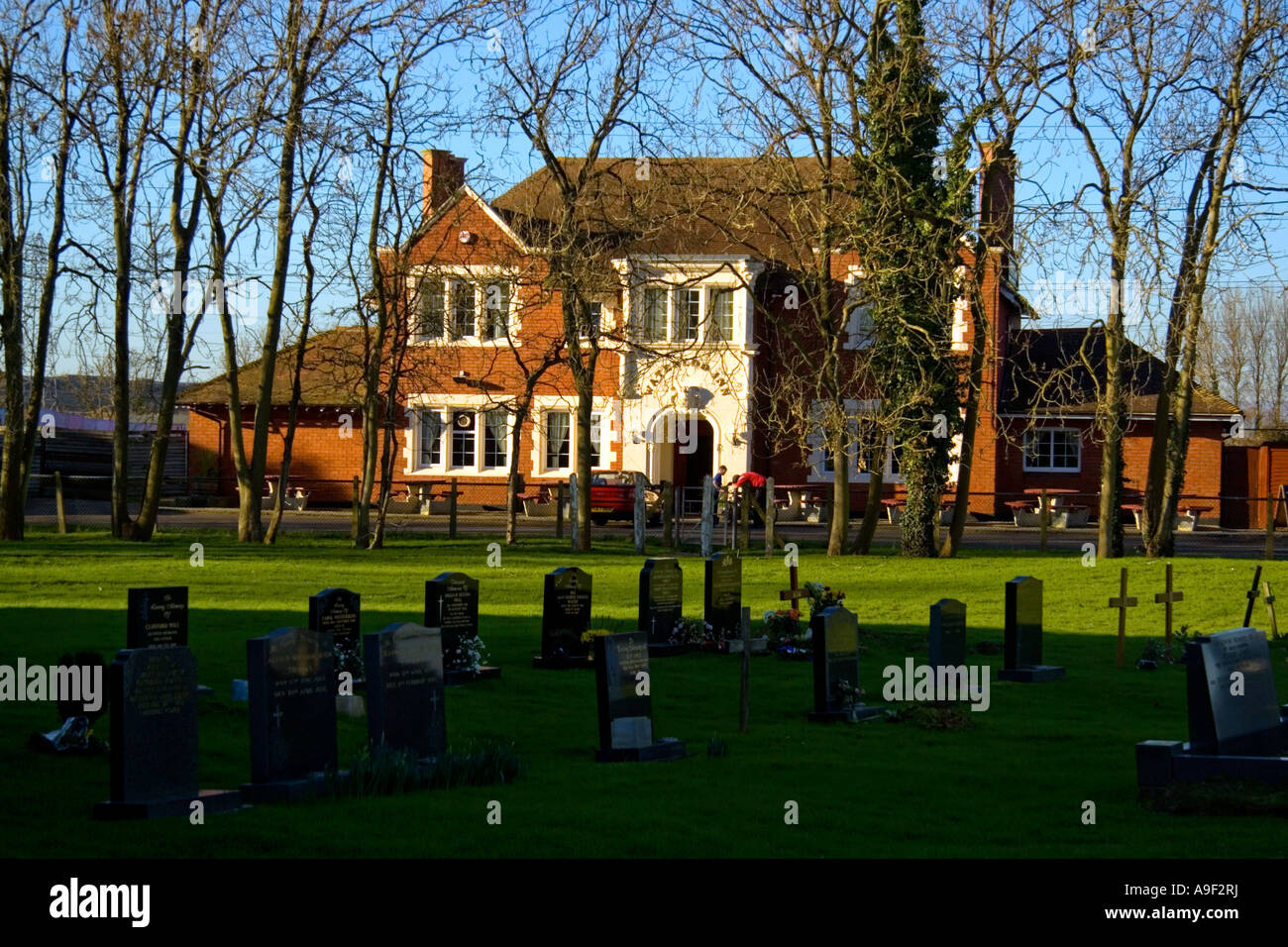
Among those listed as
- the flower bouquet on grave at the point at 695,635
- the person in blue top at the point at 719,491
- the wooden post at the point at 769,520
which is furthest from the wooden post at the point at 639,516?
the flower bouquet on grave at the point at 695,635

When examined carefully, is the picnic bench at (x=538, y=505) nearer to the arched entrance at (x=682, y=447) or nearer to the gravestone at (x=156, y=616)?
the arched entrance at (x=682, y=447)

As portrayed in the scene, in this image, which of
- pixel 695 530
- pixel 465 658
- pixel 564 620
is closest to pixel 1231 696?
pixel 465 658

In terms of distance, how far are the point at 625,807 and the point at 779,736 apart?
3.65 metres

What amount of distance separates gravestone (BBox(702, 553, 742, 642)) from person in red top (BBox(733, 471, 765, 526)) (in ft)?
41.4

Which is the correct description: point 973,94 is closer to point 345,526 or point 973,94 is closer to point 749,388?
point 749,388

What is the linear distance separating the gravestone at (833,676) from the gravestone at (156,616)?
19.2 ft

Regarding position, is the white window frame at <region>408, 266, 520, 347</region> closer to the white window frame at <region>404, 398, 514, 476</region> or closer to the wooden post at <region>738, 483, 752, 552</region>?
the wooden post at <region>738, 483, 752, 552</region>

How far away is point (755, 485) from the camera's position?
36594mm

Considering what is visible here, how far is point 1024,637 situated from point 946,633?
5.52ft

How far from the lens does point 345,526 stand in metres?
38.5

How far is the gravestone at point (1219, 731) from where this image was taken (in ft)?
31.4

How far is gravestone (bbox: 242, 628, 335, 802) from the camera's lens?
9695 mm

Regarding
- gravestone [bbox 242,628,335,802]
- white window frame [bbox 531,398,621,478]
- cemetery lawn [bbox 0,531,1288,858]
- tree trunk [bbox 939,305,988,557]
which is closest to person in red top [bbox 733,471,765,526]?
tree trunk [bbox 939,305,988,557]
